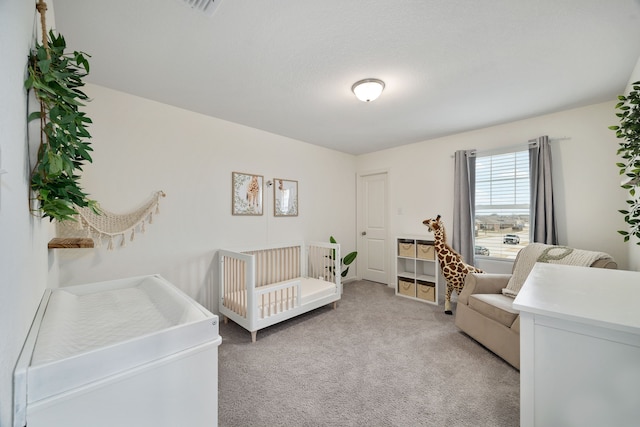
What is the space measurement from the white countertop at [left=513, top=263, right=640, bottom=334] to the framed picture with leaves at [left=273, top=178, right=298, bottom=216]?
2815 mm

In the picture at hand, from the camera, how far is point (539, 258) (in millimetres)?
2400

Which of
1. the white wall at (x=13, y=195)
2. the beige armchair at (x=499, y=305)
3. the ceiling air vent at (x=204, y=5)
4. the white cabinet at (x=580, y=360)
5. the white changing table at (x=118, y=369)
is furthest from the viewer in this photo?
the beige armchair at (x=499, y=305)

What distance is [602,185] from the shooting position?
8.46 feet

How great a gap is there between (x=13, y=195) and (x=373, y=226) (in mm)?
4420

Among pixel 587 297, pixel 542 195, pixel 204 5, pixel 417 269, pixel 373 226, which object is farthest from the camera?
pixel 373 226

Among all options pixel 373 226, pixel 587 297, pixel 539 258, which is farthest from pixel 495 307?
pixel 373 226

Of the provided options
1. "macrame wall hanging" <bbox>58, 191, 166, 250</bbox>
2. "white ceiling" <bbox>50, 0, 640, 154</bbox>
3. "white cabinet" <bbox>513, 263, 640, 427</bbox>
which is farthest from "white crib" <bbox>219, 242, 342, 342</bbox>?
"white cabinet" <bbox>513, 263, 640, 427</bbox>

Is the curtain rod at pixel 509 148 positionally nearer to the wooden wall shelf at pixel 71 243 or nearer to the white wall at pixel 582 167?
the white wall at pixel 582 167

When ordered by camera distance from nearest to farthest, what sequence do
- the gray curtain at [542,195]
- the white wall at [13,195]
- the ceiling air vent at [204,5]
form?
the white wall at [13,195] < the ceiling air vent at [204,5] < the gray curtain at [542,195]

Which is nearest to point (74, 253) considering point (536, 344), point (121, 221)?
point (121, 221)

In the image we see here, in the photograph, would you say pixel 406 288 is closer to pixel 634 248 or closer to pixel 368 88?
pixel 634 248

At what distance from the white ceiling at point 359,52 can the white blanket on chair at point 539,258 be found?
149 cm

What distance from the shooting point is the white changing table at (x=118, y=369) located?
70cm

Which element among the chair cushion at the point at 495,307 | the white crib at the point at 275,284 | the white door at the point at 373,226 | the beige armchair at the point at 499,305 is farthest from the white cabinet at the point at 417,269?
the white crib at the point at 275,284
